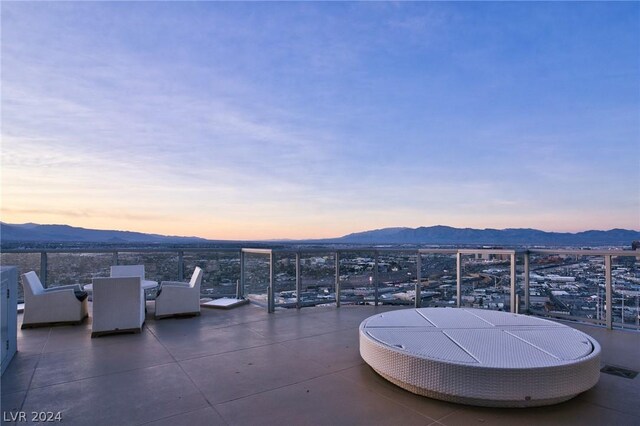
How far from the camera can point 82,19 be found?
650cm

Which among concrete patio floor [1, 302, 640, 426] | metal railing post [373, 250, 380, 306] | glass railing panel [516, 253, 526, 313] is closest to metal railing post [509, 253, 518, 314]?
glass railing panel [516, 253, 526, 313]

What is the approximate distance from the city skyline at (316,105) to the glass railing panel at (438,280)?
188 inches

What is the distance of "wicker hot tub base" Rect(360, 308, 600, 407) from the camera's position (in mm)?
2584

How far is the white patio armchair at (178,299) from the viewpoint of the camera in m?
6.01

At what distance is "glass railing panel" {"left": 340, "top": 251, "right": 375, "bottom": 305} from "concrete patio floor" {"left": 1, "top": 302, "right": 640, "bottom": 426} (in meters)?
2.09

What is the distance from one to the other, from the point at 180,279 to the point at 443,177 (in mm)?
8861

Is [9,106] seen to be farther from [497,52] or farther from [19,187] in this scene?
[497,52]

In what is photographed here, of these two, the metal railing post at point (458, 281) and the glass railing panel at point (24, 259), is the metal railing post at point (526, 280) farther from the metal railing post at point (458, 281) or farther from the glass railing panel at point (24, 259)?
the glass railing panel at point (24, 259)

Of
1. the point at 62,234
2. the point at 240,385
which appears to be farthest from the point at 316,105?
the point at 62,234

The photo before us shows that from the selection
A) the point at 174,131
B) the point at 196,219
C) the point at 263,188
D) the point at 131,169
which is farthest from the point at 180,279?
the point at 196,219

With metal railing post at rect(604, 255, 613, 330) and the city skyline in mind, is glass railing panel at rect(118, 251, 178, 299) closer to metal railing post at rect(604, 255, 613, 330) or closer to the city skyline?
the city skyline

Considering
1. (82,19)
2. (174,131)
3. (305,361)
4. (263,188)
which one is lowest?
(305,361)

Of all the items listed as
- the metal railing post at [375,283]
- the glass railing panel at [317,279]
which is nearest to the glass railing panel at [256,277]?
the glass railing panel at [317,279]

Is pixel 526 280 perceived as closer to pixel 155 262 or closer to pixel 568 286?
pixel 568 286
